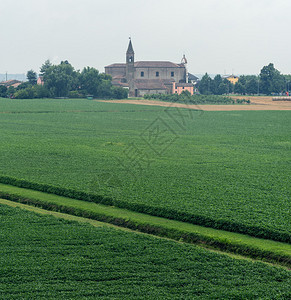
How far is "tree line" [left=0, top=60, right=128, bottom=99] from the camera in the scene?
119m

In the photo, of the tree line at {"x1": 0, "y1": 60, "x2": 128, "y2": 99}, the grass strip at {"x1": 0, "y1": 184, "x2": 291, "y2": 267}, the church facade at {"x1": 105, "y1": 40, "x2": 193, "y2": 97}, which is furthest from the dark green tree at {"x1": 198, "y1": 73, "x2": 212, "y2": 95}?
the grass strip at {"x1": 0, "y1": 184, "x2": 291, "y2": 267}

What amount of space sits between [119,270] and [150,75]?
487ft

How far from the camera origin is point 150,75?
157000 millimetres

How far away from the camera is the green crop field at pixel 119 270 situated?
1012 cm

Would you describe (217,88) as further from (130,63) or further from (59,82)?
(59,82)

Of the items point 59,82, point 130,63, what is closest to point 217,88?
point 130,63

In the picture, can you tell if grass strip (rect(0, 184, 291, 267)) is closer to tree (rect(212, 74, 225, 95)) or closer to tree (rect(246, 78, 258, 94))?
tree (rect(246, 78, 258, 94))

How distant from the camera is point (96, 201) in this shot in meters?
18.1

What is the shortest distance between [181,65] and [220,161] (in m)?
138

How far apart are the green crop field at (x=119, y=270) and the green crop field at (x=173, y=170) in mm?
2788

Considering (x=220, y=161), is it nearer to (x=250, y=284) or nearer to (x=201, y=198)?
(x=201, y=198)

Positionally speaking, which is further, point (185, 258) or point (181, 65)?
point (181, 65)

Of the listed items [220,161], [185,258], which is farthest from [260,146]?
[185,258]

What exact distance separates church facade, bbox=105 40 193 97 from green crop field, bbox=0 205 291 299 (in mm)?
128916
